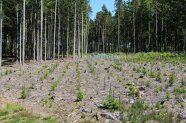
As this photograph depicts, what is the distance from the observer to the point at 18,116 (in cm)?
1530

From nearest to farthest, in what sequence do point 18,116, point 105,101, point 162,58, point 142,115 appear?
point 142,115 → point 18,116 → point 105,101 → point 162,58

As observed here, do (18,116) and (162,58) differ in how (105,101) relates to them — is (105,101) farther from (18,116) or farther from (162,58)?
(162,58)

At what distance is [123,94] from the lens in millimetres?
17547

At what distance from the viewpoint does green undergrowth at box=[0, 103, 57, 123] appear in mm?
14341

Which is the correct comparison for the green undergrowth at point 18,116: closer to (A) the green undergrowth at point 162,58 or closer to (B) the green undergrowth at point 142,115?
(B) the green undergrowth at point 142,115

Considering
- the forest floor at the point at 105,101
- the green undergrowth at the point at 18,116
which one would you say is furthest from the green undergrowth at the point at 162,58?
the green undergrowth at the point at 18,116

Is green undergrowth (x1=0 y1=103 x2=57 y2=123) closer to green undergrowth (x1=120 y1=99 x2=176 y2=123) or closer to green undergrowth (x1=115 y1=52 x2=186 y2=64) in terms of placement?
green undergrowth (x1=120 y1=99 x2=176 y2=123)

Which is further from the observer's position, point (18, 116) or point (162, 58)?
point (162, 58)

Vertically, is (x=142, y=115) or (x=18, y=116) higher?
(x=142, y=115)

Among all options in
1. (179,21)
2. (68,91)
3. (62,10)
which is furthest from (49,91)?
(179,21)

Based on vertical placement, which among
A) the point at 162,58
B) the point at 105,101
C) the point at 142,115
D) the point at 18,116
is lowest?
the point at 18,116

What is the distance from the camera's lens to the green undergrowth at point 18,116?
47.0 ft

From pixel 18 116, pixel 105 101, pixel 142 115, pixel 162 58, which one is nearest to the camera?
pixel 142 115

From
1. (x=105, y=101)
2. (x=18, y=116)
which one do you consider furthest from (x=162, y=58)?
(x=18, y=116)
